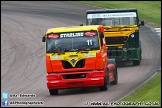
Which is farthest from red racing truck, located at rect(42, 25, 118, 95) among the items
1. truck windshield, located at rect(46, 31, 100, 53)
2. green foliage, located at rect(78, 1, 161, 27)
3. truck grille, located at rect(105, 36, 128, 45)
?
green foliage, located at rect(78, 1, 161, 27)

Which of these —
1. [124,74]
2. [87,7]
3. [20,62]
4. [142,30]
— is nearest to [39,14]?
[87,7]

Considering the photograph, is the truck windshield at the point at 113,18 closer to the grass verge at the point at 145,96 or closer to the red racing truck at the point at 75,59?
the grass verge at the point at 145,96

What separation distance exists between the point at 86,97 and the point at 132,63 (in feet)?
36.2

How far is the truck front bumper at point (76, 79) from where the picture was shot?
74.7ft

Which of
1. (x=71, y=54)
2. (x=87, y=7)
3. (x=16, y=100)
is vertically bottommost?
(x=16, y=100)

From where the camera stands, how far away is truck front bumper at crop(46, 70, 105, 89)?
22.8 m

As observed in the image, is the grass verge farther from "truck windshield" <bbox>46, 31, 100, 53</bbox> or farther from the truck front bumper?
"truck windshield" <bbox>46, 31, 100, 53</bbox>

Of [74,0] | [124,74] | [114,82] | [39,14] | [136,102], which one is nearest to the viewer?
[136,102]

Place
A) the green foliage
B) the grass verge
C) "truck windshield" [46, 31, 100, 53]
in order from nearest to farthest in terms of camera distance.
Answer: the grass verge, "truck windshield" [46, 31, 100, 53], the green foliage

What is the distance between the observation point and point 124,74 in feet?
94.1

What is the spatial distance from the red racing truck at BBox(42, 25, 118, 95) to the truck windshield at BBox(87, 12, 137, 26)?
816 centimetres

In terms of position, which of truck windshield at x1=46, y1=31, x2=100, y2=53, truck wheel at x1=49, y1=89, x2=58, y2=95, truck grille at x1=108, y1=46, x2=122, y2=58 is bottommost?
truck wheel at x1=49, y1=89, x2=58, y2=95

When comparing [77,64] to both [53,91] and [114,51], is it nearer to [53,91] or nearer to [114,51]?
[53,91]

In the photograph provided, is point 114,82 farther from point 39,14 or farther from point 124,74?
point 39,14
